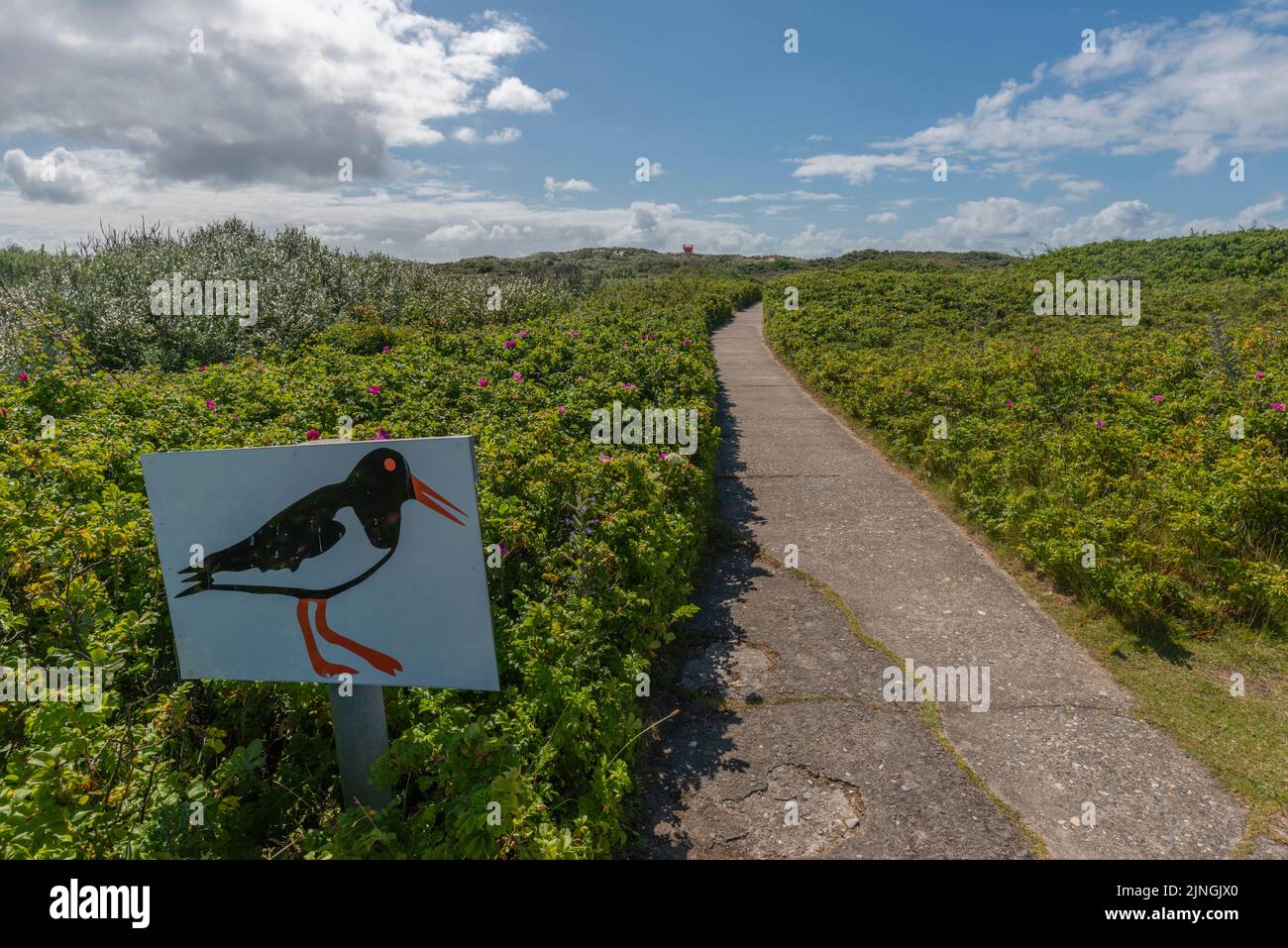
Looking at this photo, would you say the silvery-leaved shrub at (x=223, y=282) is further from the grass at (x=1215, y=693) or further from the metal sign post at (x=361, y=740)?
the grass at (x=1215, y=693)

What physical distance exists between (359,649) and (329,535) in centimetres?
33

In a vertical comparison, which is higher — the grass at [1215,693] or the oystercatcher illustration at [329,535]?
the oystercatcher illustration at [329,535]

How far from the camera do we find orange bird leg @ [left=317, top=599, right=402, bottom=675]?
1953mm

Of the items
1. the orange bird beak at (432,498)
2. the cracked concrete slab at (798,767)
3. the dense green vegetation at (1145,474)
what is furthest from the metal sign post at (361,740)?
the dense green vegetation at (1145,474)

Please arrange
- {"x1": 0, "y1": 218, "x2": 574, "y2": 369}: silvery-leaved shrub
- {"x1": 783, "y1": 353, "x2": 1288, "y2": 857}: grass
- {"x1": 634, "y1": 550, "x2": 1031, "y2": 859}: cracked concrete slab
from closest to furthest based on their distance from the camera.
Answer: {"x1": 634, "y1": 550, "x2": 1031, "y2": 859}: cracked concrete slab
{"x1": 783, "y1": 353, "x2": 1288, "y2": 857}: grass
{"x1": 0, "y1": 218, "x2": 574, "y2": 369}: silvery-leaved shrub

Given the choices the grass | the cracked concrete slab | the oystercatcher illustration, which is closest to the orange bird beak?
the oystercatcher illustration

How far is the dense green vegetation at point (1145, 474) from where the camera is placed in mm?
3855

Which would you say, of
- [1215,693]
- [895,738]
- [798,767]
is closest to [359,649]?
[798,767]

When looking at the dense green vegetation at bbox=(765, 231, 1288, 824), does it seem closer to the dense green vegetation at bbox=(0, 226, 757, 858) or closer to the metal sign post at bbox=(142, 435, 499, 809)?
the dense green vegetation at bbox=(0, 226, 757, 858)

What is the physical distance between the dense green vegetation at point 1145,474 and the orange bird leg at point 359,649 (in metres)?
3.56

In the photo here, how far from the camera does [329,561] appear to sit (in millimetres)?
1955

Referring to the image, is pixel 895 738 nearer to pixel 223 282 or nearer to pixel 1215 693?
pixel 1215 693

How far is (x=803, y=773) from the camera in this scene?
3172 mm
